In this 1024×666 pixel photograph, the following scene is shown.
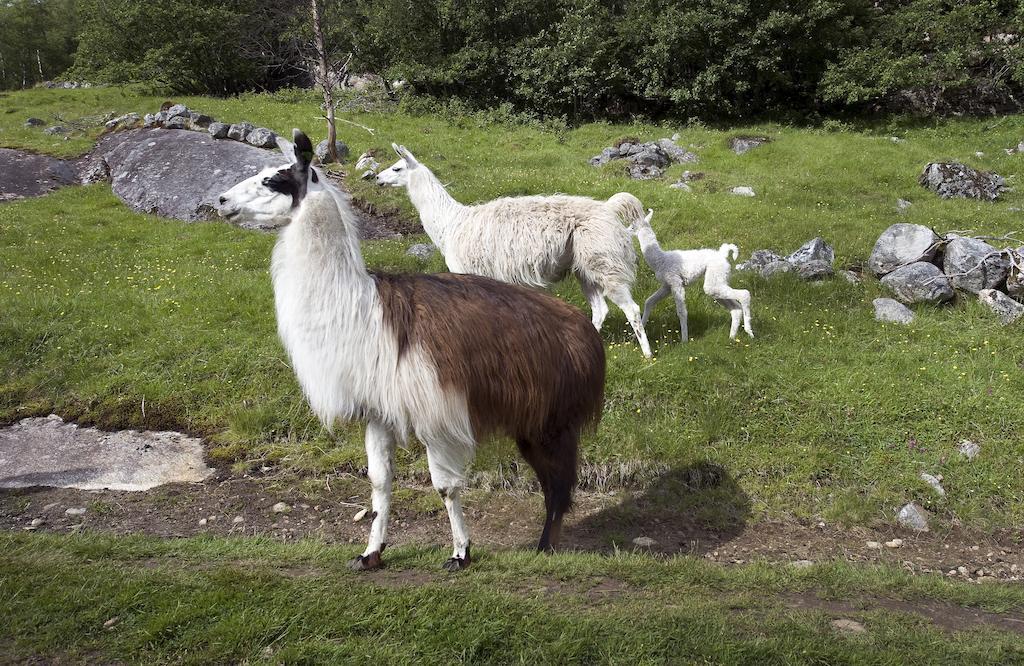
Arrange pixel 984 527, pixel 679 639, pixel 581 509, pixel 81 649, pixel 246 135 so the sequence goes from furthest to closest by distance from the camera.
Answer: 1. pixel 246 135
2. pixel 581 509
3. pixel 984 527
4. pixel 679 639
5. pixel 81 649

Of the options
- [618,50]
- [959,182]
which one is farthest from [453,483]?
[618,50]

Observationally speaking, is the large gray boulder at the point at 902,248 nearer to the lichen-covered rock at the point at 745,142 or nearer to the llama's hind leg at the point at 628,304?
the llama's hind leg at the point at 628,304

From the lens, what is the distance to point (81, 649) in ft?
11.3

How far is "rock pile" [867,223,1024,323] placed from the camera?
903 centimetres

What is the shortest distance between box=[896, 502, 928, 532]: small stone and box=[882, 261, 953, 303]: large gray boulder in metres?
4.02

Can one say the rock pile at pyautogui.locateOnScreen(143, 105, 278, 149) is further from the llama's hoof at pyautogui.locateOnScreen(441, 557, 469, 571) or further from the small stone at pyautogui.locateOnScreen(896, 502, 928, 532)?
the small stone at pyautogui.locateOnScreen(896, 502, 928, 532)

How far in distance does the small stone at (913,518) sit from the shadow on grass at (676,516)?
49.0 inches

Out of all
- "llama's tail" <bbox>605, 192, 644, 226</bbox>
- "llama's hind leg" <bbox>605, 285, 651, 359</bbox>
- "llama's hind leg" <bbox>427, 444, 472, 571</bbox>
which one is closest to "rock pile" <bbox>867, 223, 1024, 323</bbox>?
"llama's tail" <bbox>605, 192, 644, 226</bbox>

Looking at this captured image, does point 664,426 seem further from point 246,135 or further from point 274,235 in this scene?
point 246,135

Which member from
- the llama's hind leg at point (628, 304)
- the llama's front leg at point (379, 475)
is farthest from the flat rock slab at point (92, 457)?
the llama's hind leg at point (628, 304)

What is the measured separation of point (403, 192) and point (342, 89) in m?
17.9

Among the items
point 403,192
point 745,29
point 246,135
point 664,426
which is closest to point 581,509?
point 664,426

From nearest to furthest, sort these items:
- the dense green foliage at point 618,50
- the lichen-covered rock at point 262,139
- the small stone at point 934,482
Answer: the small stone at point 934,482, the lichen-covered rock at point 262,139, the dense green foliage at point 618,50

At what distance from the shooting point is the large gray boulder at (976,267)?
905 cm
